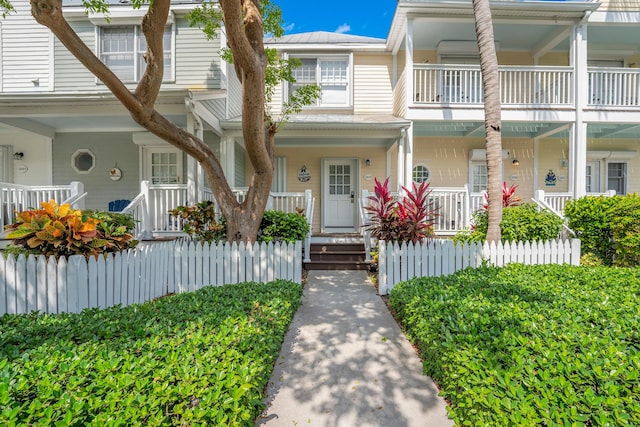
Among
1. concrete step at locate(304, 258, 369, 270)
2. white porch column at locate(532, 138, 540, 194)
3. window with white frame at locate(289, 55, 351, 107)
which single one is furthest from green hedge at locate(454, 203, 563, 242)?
window with white frame at locate(289, 55, 351, 107)

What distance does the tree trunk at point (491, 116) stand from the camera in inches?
237

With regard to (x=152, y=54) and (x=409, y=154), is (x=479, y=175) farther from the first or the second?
(x=152, y=54)

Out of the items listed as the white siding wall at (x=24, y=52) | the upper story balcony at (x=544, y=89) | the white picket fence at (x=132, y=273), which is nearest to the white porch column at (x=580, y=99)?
the upper story balcony at (x=544, y=89)

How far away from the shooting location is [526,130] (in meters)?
9.68

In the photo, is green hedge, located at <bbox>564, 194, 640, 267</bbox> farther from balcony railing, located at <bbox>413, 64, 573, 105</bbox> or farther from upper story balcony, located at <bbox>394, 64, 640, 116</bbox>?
balcony railing, located at <bbox>413, 64, 573, 105</bbox>

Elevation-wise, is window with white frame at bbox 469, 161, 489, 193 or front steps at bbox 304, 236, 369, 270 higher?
window with white frame at bbox 469, 161, 489, 193

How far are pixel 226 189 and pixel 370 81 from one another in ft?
23.0

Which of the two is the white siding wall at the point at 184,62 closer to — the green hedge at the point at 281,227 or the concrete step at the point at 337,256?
the green hedge at the point at 281,227

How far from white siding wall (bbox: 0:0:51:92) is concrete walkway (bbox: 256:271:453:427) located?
11044mm

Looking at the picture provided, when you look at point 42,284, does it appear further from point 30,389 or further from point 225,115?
point 225,115

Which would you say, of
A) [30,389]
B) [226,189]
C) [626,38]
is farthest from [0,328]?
[626,38]

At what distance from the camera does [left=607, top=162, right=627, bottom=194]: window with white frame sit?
1049cm

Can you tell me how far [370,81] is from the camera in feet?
34.9

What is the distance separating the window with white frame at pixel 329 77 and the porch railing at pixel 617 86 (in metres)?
6.73
